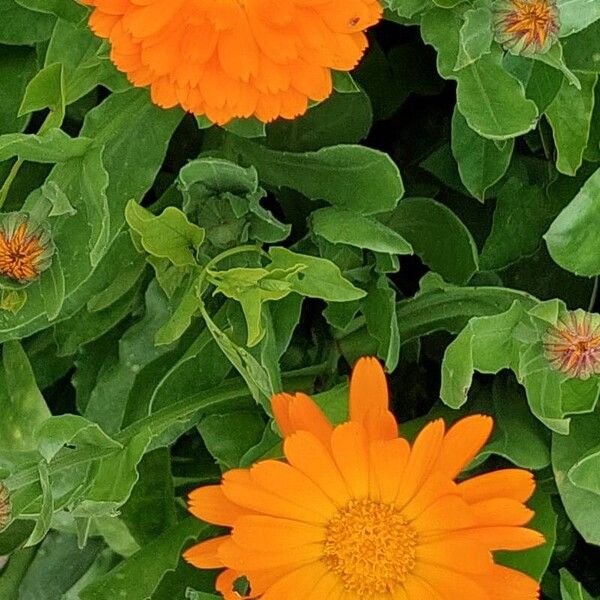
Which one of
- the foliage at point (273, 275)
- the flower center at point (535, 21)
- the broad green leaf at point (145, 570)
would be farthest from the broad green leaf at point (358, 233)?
the broad green leaf at point (145, 570)

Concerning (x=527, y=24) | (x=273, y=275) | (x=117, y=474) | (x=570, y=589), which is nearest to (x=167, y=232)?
(x=273, y=275)

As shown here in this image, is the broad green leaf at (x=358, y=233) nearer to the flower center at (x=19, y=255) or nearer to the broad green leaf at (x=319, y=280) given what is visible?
the broad green leaf at (x=319, y=280)

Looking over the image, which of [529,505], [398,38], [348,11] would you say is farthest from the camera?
[398,38]

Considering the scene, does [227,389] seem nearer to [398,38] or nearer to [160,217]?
[160,217]

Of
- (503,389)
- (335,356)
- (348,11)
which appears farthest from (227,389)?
(348,11)

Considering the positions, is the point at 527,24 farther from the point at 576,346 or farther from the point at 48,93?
the point at 48,93

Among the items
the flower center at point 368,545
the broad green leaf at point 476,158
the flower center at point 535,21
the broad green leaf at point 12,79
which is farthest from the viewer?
the broad green leaf at point 12,79

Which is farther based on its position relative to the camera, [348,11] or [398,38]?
[398,38]
